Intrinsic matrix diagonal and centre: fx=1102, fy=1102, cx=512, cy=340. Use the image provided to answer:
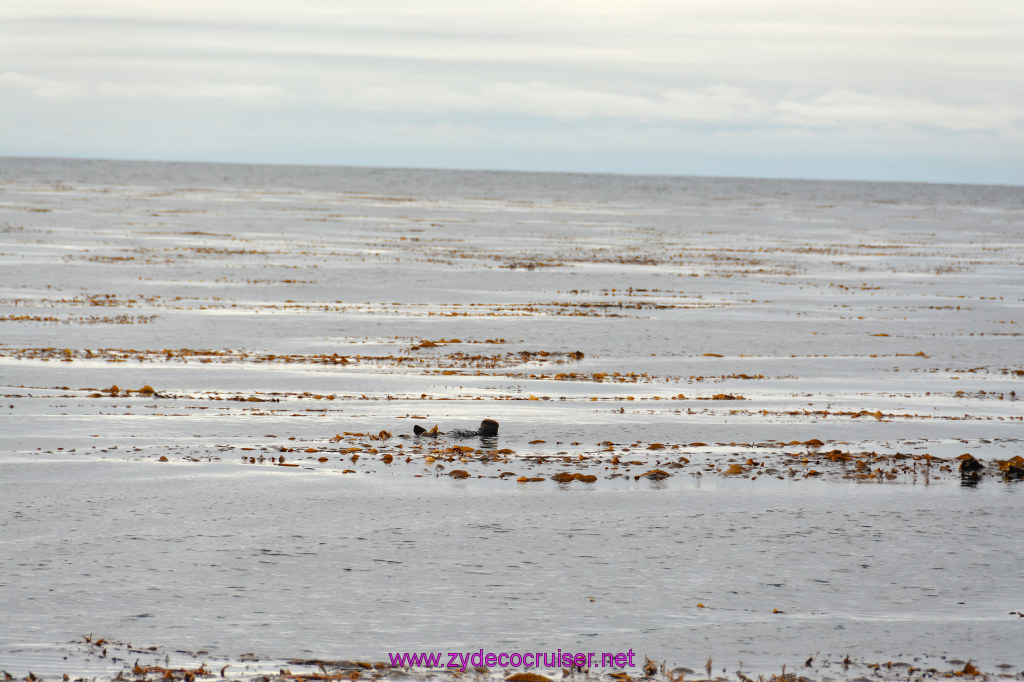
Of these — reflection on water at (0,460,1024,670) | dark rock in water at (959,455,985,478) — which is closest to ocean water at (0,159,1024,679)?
reflection on water at (0,460,1024,670)

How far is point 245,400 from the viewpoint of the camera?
13.3 meters

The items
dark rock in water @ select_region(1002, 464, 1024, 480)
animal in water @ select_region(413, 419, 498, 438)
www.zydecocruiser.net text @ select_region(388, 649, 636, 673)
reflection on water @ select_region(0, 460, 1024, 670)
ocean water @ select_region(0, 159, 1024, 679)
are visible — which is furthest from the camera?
animal in water @ select_region(413, 419, 498, 438)

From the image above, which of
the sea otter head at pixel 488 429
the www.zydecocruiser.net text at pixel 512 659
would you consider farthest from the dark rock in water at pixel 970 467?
the www.zydecocruiser.net text at pixel 512 659

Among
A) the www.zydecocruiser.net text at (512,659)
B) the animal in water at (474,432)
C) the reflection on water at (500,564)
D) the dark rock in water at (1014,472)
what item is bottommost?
the www.zydecocruiser.net text at (512,659)

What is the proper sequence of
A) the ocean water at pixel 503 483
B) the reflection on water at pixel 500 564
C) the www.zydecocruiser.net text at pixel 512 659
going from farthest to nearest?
1. the ocean water at pixel 503 483
2. the reflection on water at pixel 500 564
3. the www.zydecocruiser.net text at pixel 512 659

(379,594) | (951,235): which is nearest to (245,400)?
(379,594)

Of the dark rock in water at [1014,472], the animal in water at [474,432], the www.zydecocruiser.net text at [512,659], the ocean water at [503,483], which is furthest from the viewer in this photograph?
the animal in water at [474,432]

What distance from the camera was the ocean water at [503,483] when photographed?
6824 millimetres

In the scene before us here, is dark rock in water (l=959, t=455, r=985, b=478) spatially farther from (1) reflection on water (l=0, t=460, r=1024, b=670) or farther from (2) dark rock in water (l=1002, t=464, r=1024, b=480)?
(1) reflection on water (l=0, t=460, r=1024, b=670)

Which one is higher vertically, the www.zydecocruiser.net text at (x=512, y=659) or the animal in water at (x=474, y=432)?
the animal in water at (x=474, y=432)

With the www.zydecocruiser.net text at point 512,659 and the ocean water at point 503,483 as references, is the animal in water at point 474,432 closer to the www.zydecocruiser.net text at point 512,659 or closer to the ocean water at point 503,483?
the ocean water at point 503,483

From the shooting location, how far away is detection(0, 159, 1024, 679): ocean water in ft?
22.4

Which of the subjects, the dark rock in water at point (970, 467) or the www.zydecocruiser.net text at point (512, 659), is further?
the dark rock in water at point (970, 467)

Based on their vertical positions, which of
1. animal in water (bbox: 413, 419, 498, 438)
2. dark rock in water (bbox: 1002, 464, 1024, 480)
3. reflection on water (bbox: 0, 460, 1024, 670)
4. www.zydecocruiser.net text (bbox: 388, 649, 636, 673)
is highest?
animal in water (bbox: 413, 419, 498, 438)
